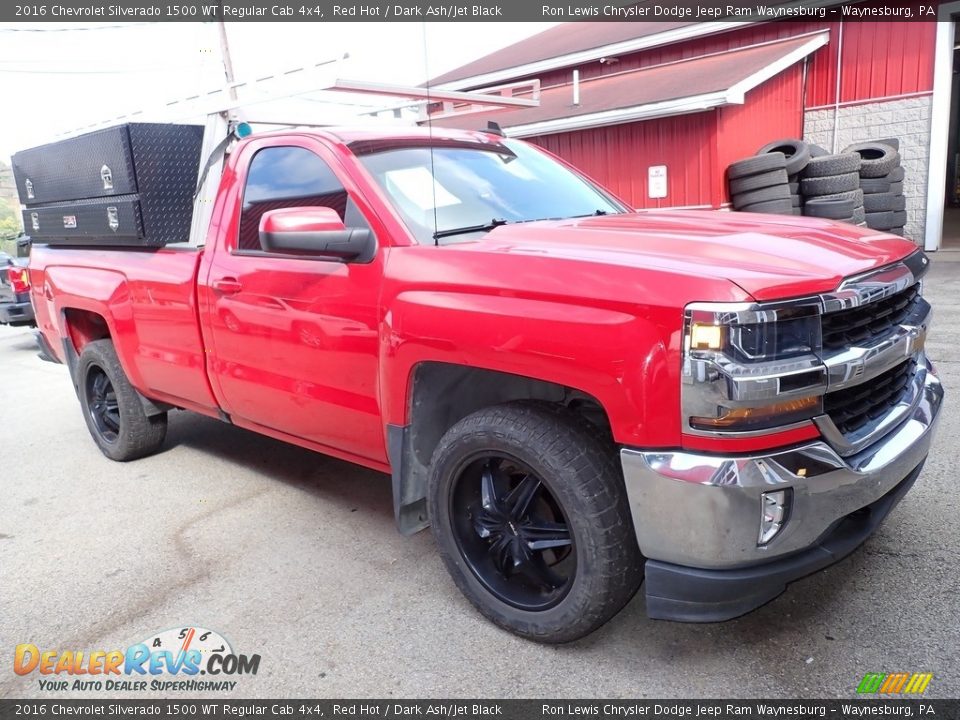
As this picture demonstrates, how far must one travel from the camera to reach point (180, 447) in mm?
5180

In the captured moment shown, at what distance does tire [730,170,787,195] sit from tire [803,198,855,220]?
1.94 feet

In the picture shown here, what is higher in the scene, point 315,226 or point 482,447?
point 315,226

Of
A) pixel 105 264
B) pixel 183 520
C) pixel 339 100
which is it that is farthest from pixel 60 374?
pixel 339 100

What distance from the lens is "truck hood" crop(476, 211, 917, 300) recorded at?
213 centimetres

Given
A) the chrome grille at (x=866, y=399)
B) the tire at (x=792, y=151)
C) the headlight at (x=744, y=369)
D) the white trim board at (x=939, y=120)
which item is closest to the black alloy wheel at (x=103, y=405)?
the headlight at (x=744, y=369)

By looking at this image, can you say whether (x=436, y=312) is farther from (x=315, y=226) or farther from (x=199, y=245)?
(x=199, y=245)

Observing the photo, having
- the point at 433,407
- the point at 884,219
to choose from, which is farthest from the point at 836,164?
the point at 433,407

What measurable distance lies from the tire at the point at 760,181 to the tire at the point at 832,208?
1.94 feet

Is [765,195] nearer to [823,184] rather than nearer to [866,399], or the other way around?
[823,184]

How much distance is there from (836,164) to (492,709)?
11.4 meters

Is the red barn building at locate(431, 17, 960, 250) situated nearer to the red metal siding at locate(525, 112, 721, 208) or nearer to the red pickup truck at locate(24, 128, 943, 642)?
the red metal siding at locate(525, 112, 721, 208)

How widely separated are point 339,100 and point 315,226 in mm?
1404

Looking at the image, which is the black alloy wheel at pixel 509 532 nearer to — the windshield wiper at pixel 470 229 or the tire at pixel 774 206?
the windshield wiper at pixel 470 229

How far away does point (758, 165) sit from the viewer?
11.5 metres
